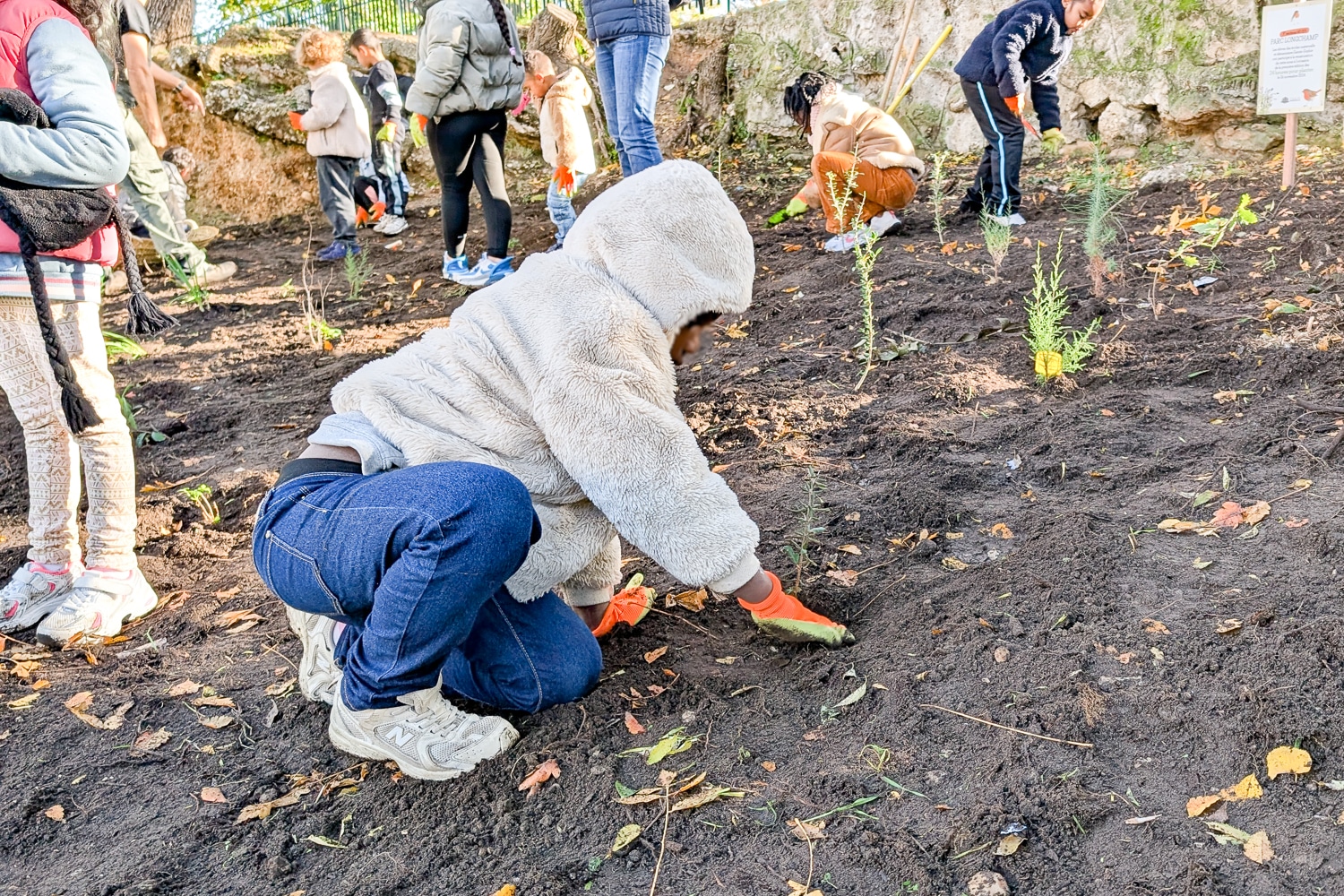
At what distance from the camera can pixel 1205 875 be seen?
4.93 ft

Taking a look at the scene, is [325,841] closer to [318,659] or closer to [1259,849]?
[318,659]

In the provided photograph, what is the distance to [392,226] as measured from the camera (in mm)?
7938

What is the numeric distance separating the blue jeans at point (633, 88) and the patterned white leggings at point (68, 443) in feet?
9.57

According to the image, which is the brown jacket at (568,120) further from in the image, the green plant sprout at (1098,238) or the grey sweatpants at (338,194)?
the green plant sprout at (1098,238)

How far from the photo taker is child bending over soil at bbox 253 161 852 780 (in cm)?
177

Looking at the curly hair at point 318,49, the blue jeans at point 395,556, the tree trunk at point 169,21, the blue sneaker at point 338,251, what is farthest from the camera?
the tree trunk at point 169,21

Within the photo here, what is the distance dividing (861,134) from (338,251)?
3.75 m

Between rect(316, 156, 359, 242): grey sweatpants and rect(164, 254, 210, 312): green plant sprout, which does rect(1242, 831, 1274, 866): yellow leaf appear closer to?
rect(164, 254, 210, 312): green plant sprout

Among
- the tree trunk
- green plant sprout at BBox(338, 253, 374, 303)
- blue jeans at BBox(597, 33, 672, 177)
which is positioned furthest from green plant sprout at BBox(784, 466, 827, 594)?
the tree trunk

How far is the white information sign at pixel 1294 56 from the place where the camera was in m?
5.22

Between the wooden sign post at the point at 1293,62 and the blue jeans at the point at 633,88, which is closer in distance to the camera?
the blue jeans at the point at 633,88

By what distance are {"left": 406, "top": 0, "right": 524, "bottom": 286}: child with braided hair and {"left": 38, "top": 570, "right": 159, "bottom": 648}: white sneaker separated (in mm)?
3047

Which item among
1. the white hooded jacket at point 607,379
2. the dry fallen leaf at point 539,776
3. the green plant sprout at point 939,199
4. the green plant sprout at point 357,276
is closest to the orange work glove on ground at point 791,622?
the white hooded jacket at point 607,379

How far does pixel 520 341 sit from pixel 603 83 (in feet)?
11.6
